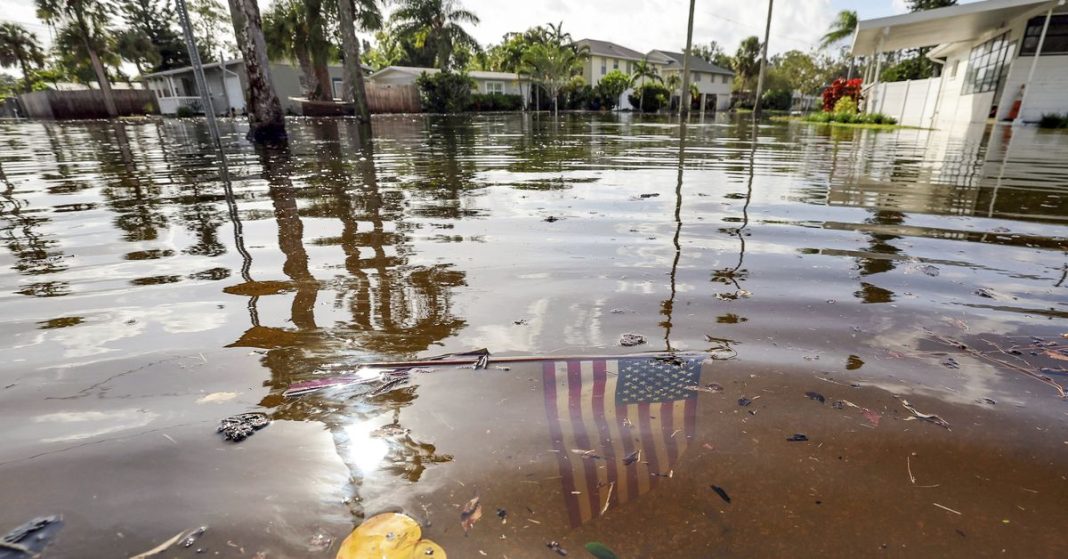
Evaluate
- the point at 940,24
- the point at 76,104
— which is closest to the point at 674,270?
the point at 940,24

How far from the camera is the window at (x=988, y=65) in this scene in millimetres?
17953

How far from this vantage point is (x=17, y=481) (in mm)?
1276

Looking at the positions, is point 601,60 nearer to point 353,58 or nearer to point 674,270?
point 353,58

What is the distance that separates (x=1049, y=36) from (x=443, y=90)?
29.6 meters

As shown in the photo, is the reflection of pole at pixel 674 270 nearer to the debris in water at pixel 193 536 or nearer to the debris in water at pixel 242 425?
the debris in water at pixel 242 425

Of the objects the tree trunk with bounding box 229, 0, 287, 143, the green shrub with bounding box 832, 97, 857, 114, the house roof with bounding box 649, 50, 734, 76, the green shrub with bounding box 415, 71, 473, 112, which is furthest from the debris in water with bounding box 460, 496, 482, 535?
the house roof with bounding box 649, 50, 734, 76

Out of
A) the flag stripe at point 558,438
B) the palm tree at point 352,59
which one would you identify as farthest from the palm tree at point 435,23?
the flag stripe at point 558,438

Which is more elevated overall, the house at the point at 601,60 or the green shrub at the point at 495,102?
the house at the point at 601,60

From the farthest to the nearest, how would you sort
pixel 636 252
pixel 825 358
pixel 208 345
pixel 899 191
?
pixel 899 191, pixel 636 252, pixel 208 345, pixel 825 358

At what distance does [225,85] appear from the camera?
34.8 m

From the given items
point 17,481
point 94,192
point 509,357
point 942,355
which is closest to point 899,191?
point 942,355

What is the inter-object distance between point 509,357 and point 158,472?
111 centimetres

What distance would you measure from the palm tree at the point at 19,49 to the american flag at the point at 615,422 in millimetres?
61249

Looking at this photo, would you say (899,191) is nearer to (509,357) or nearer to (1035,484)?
(1035,484)
